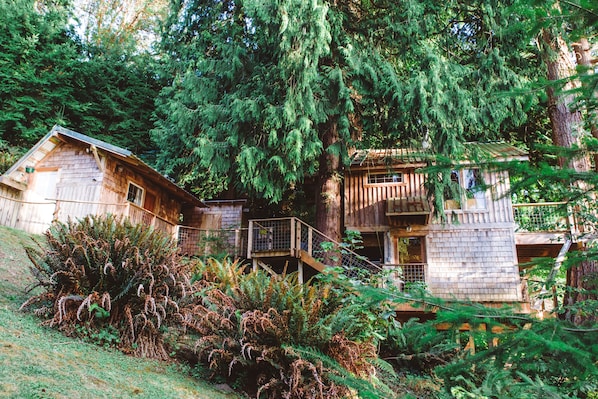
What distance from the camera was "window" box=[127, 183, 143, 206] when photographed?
1644 cm

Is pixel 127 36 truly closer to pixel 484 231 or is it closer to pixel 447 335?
pixel 484 231

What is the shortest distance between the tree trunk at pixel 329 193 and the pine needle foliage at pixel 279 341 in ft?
25.2

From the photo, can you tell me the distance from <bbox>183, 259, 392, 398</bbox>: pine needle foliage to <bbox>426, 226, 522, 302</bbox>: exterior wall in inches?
401

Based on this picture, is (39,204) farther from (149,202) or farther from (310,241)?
(310,241)

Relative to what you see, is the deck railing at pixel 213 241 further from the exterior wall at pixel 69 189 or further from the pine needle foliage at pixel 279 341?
the pine needle foliage at pixel 279 341

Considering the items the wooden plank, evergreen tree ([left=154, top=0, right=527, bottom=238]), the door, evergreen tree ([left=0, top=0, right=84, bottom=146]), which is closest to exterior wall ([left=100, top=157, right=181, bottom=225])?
the door

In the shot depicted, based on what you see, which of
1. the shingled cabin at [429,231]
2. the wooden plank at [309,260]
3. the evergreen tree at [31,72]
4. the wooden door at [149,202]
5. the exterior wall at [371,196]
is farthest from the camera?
the evergreen tree at [31,72]

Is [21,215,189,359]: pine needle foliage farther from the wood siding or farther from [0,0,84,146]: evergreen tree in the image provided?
[0,0,84,146]: evergreen tree

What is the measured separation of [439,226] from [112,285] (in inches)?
507

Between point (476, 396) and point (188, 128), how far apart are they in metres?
10.6

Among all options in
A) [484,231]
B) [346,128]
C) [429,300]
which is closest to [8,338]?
[429,300]

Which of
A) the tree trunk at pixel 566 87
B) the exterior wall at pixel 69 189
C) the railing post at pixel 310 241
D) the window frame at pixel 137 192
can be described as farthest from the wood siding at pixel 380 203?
the window frame at pixel 137 192

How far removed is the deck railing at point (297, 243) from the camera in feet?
44.2

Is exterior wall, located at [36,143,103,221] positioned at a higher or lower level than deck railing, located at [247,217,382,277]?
higher
